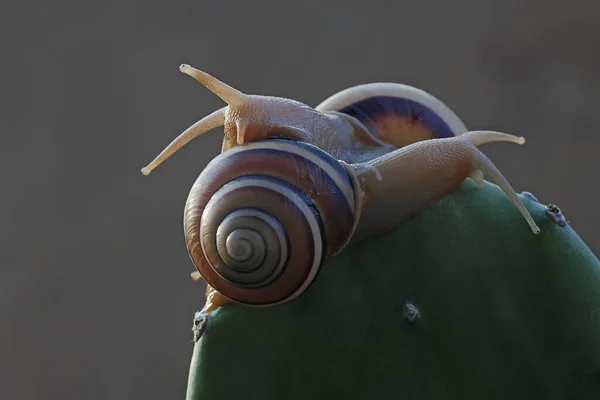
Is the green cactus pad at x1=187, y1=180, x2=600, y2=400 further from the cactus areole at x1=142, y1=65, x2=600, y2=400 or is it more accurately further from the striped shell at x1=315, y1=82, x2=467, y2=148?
the striped shell at x1=315, y1=82, x2=467, y2=148

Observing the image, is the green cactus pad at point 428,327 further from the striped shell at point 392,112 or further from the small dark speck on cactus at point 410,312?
the striped shell at point 392,112

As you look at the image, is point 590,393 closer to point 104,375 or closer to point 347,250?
point 347,250

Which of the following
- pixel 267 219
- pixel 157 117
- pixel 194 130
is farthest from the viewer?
pixel 157 117

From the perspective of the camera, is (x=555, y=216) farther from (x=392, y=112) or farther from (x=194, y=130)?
(x=194, y=130)

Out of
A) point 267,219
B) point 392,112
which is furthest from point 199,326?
point 392,112

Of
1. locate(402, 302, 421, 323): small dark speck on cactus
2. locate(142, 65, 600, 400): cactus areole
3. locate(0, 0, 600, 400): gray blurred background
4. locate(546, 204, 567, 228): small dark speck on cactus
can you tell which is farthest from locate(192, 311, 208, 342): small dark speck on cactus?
locate(0, 0, 600, 400): gray blurred background

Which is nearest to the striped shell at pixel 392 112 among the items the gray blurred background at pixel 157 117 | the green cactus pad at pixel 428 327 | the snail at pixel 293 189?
the snail at pixel 293 189
